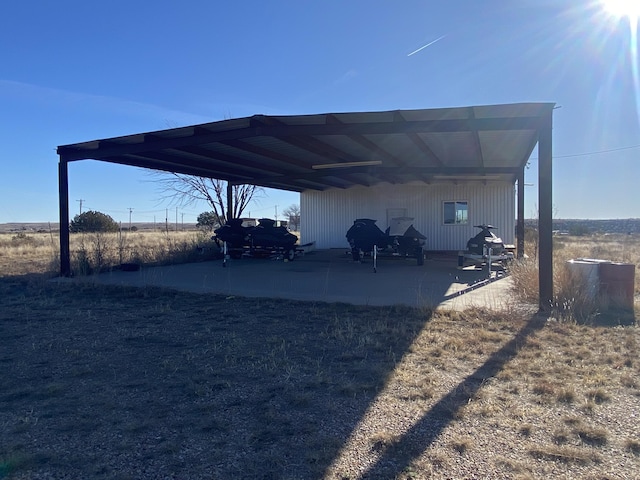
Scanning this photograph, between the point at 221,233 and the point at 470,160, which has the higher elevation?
the point at 470,160

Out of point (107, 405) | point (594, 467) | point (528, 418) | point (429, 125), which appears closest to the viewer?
point (594, 467)

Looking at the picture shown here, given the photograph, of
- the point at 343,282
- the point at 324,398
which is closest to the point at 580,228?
the point at 343,282

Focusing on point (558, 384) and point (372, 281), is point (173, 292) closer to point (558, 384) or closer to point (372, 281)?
point (372, 281)

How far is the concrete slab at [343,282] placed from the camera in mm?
10250

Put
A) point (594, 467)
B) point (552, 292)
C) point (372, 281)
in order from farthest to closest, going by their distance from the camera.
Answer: point (372, 281), point (552, 292), point (594, 467)

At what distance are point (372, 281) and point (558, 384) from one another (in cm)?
853

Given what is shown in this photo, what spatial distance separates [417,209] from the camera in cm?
2459

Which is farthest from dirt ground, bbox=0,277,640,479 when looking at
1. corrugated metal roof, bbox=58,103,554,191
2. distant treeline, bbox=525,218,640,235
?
distant treeline, bbox=525,218,640,235

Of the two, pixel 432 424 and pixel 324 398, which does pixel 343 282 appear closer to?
pixel 324 398

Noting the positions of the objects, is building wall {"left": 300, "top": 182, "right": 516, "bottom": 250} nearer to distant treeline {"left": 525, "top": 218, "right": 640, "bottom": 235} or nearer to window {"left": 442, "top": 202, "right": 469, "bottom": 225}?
window {"left": 442, "top": 202, "right": 469, "bottom": 225}

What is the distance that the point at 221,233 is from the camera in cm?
2139

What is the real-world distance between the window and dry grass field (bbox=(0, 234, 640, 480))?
1601cm

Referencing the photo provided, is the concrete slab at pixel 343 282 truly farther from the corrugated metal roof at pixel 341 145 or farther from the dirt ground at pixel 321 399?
the corrugated metal roof at pixel 341 145

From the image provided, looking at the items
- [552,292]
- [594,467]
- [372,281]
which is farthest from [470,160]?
[594,467]
